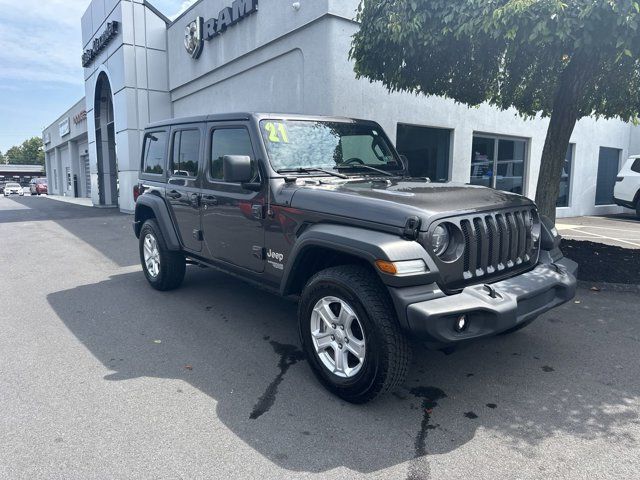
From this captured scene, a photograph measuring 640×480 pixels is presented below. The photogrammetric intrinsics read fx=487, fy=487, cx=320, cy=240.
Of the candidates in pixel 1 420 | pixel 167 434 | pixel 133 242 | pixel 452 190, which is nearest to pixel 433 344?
pixel 452 190

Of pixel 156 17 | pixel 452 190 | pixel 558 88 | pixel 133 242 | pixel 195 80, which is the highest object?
pixel 156 17

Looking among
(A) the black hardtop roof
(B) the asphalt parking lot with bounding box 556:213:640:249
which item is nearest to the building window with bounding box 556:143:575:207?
(B) the asphalt parking lot with bounding box 556:213:640:249

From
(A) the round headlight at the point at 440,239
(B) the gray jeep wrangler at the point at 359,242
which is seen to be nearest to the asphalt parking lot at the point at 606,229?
(B) the gray jeep wrangler at the point at 359,242

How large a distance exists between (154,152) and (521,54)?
4.73 meters

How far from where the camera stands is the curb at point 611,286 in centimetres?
567

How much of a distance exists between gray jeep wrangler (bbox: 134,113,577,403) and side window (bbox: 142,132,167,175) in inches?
28.0

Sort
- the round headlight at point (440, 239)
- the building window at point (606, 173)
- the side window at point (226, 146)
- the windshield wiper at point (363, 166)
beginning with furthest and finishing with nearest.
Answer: the building window at point (606, 173) < the windshield wiper at point (363, 166) < the side window at point (226, 146) < the round headlight at point (440, 239)

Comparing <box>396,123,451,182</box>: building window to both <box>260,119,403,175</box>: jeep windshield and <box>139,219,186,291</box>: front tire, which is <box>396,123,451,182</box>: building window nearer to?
<box>260,119,403,175</box>: jeep windshield

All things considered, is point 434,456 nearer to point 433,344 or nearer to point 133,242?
point 433,344

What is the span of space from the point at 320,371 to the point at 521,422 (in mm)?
1301

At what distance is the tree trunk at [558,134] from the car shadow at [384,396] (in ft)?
6.72

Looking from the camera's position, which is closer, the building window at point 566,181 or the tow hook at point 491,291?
the tow hook at point 491,291

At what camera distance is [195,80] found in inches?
576

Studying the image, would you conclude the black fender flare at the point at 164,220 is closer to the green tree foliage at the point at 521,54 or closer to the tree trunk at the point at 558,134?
the green tree foliage at the point at 521,54
